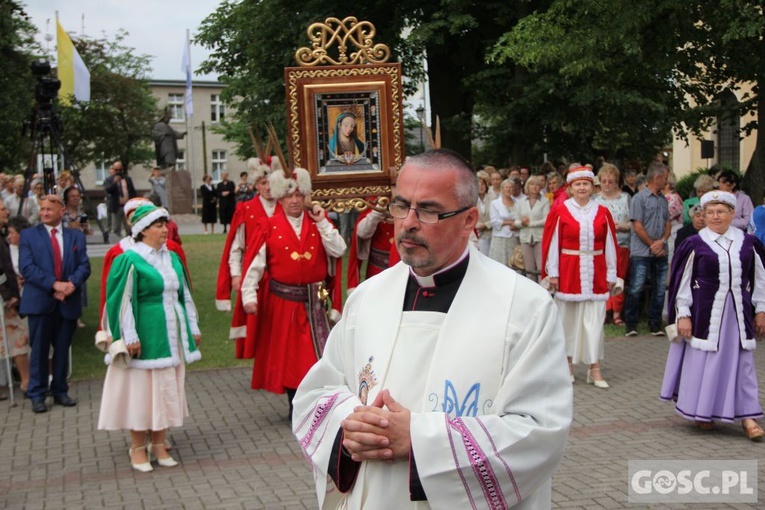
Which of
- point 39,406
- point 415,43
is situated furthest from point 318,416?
point 415,43

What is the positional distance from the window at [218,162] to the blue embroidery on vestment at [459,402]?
71.0 m

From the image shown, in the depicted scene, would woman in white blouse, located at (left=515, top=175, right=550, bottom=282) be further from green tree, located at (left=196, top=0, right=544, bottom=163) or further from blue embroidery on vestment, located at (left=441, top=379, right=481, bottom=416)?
blue embroidery on vestment, located at (left=441, top=379, right=481, bottom=416)

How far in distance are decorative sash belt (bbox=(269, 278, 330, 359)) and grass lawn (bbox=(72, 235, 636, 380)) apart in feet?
11.6

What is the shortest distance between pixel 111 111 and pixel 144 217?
43684mm

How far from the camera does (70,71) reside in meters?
16.7

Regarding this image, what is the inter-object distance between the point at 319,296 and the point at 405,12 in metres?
14.5

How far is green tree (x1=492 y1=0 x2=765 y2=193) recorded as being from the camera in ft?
44.7

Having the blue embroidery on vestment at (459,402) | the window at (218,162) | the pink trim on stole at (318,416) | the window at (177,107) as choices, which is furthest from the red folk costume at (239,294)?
the window at (218,162)

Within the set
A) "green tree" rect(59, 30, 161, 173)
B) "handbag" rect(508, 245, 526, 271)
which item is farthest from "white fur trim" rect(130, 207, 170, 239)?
"green tree" rect(59, 30, 161, 173)

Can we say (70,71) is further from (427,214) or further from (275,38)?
(427,214)

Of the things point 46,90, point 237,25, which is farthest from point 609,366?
point 237,25

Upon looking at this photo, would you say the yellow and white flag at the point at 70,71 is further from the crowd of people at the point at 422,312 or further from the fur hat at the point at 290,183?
the fur hat at the point at 290,183

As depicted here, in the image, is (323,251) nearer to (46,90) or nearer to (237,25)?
(46,90)

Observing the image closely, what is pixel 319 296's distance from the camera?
8875 millimetres
